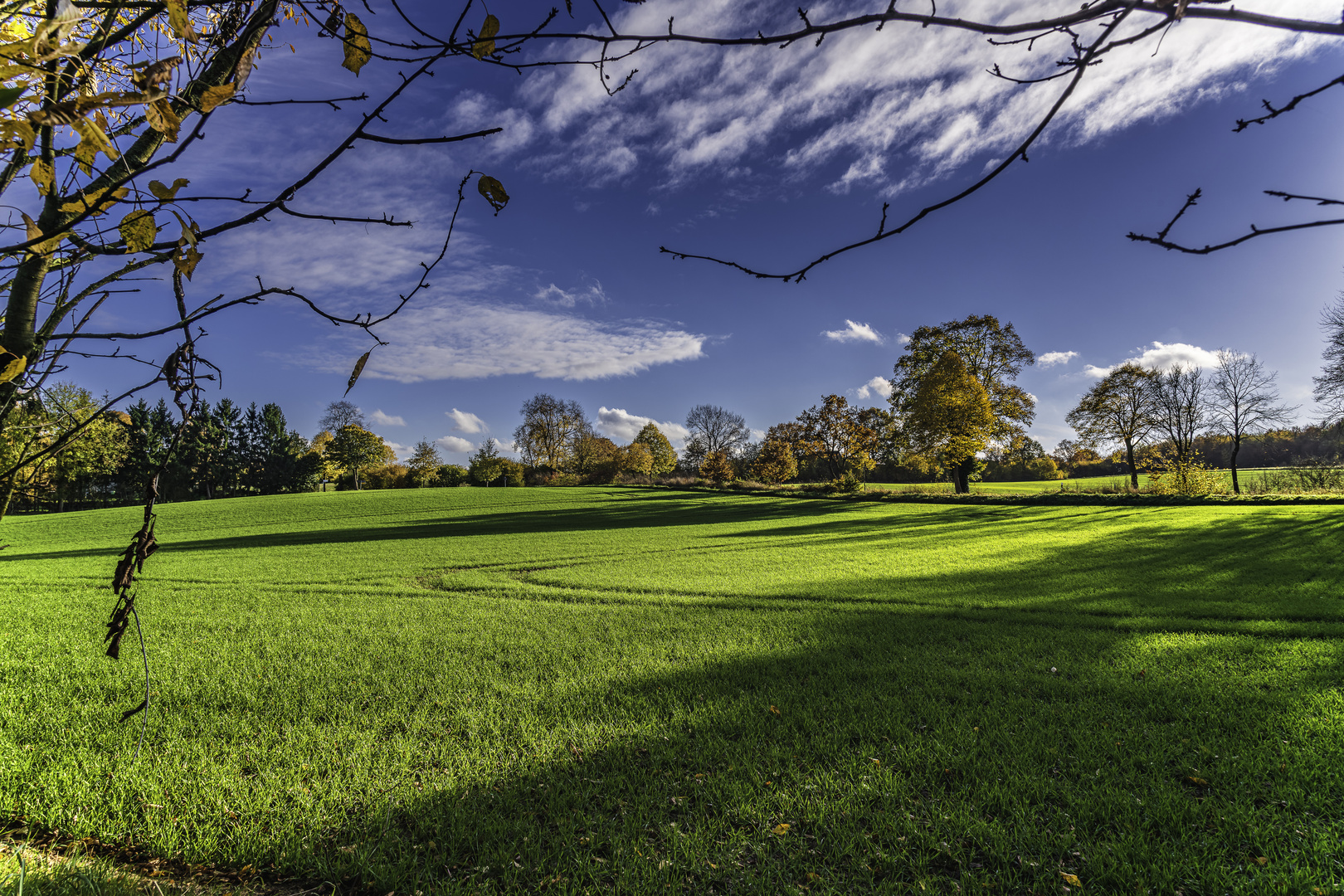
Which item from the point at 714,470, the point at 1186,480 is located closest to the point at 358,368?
the point at 1186,480

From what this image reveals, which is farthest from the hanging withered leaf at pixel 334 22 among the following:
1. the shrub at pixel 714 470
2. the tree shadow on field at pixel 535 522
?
the shrub at pixel 714 470

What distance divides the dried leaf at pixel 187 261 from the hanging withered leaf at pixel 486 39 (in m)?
0.61

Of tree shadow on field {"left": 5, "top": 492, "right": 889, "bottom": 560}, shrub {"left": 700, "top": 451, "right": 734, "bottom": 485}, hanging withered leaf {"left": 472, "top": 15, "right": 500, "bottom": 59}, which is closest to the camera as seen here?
hanging withered leaf {"left": 472, "top": 15, "right": 500, "bottom": 59}

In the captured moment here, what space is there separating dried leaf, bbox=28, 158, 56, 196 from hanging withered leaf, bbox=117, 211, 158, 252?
0.36ft

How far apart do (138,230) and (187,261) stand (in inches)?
2.7

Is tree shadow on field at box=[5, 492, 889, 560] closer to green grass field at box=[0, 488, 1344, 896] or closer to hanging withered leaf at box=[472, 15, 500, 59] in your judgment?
green grass field at box=[0, 488, 1344, 896]

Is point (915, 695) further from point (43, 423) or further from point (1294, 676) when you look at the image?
point (43, 423)

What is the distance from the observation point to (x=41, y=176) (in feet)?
2.67

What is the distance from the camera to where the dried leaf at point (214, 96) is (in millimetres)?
764

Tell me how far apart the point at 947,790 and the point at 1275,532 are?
15.4m

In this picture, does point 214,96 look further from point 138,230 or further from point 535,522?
point 535,522

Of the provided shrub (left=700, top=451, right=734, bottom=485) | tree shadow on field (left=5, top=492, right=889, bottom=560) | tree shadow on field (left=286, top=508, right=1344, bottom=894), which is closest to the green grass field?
tree shadow on field (left=286, top=508, right=1344, bottom=894)

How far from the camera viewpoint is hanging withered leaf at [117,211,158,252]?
0.80m

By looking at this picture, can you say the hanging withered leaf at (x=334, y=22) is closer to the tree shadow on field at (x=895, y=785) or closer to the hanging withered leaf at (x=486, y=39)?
the hanging withered leaf at (x=486, y=39)
